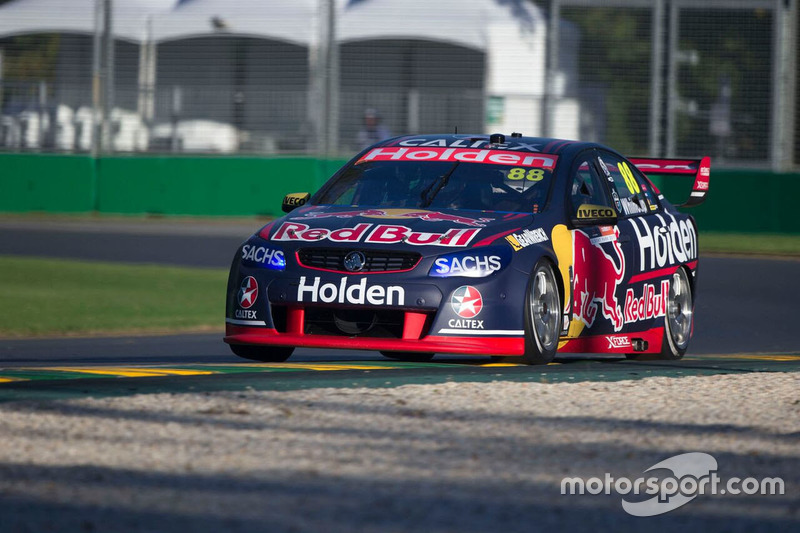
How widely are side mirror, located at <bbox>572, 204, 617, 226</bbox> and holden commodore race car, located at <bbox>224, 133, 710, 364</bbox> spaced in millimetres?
10

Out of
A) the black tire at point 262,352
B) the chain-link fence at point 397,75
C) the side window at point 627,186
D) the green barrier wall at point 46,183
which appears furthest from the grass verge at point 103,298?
the chain-link fence at point 397,75

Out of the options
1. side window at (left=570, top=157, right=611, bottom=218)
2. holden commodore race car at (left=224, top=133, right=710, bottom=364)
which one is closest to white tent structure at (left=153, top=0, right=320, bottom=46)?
holden commodore race car at (left=224, top=133, right=710, bottom=364)

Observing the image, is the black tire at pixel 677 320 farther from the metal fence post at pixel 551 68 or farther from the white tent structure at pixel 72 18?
the white tent structure at pixel 72 18

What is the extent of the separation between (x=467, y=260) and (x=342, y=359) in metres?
2.52

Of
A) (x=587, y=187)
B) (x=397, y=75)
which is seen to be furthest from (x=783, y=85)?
(x=587, y=187)

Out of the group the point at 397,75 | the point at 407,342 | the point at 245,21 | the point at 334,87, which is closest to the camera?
the point at 407,342

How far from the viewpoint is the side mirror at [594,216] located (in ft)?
29.1

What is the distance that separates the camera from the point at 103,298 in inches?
602

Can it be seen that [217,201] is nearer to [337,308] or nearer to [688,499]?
[337,308]

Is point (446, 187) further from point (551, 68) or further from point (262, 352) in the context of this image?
point (551, 68)

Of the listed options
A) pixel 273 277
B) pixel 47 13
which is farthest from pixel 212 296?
pixel 47 13

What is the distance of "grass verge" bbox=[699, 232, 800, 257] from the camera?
74.3ft

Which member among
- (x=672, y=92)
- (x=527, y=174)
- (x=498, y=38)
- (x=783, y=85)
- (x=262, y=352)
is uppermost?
(x=498, y=38)

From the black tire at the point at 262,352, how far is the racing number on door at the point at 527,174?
67.0 inches
